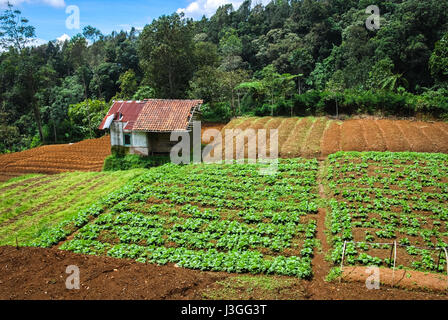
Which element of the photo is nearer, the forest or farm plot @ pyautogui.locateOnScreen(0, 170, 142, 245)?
farm plot @ pyautogui.locateOnScreen(0, 170, 142, 245)

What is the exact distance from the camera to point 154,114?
2789 centimetres

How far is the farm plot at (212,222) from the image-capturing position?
1366 centimetres

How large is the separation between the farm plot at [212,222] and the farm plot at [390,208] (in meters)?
1.48

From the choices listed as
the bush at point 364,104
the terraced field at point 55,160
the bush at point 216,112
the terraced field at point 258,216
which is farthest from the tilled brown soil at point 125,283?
the bush at point 216,112

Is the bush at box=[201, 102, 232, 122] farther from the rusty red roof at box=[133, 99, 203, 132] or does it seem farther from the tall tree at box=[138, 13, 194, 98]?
the rusty red roof at box=[133, 99, 203, 132]

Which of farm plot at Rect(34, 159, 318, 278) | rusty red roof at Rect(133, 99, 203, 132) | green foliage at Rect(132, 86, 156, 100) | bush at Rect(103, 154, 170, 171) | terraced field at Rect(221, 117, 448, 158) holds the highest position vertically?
green foliage at Rect(132, 86, 156, 100)

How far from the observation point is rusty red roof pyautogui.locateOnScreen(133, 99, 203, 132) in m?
26.6

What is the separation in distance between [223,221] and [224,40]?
2474 inches

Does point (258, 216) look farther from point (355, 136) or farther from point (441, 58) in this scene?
point (441, 58)

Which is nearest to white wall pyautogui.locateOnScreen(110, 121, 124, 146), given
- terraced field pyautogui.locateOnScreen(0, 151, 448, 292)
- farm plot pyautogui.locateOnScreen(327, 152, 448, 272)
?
terraced field pyautogui.locateOnScreen(0, 151, 448, 292)

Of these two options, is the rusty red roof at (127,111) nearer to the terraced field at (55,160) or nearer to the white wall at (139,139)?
the white wall at (139,139)

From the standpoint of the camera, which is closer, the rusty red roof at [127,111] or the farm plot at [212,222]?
the farm plot at [212,222]

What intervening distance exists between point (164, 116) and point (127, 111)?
3.45 m

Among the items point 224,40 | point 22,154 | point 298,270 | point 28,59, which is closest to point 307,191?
point 298,270
